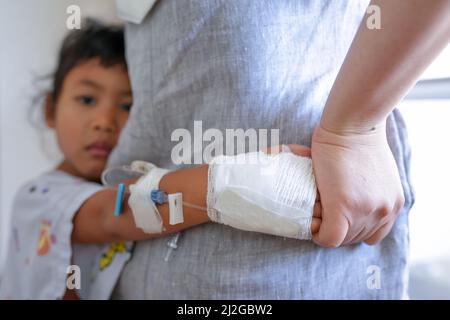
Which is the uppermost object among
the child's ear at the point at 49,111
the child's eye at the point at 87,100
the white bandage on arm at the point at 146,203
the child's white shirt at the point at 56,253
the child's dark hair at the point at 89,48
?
the child's dark hair at the point at 89,48

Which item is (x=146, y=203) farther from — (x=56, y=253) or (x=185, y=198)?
(x=56, y=253)

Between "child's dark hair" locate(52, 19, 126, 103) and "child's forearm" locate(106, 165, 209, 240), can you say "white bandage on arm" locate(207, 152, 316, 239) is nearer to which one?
"child's forearm" locate(106, 165, 209, 240)

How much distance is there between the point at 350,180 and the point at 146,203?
0.80ft

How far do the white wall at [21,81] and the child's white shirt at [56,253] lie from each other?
0.37 metres

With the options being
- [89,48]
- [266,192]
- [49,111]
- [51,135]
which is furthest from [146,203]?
[51,135]

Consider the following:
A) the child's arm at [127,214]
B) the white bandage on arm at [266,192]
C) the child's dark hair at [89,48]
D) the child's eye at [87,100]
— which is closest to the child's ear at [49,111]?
the child's dark hair at [89,48]

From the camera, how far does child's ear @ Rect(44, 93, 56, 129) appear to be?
93 centimetres

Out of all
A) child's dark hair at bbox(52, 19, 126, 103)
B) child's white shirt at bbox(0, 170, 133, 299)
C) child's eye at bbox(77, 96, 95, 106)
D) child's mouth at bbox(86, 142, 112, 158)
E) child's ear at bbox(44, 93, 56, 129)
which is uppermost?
child's dark hair at bbox(52, 19, 126, 103)

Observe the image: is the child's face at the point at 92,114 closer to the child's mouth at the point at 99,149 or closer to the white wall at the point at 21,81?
the child's mouth at the point at 99,149

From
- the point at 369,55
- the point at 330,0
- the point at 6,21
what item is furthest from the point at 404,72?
the point at 6,21

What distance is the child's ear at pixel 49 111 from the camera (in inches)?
36.6

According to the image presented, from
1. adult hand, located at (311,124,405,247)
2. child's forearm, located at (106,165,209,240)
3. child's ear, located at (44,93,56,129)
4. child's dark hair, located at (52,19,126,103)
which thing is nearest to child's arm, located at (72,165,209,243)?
child's forearm, located at (106,165,209,240)

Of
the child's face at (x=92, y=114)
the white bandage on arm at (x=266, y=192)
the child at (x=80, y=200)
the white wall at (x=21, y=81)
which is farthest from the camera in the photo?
the white wall at (x=21, y=81)

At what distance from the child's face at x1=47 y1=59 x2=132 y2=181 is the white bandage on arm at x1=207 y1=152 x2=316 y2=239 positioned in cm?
32
